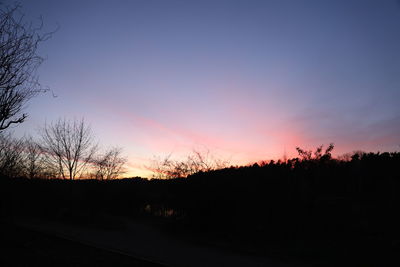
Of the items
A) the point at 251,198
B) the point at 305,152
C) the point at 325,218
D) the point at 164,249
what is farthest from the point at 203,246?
the point at 305,152

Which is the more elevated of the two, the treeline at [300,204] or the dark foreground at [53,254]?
the treeline at [300,204]

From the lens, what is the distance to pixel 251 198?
12242 millimetres

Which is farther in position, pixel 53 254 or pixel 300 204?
pixel 300 204

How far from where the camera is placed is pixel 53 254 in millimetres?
8078

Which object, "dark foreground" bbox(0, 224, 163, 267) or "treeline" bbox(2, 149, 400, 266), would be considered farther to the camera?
"treeline" bbox(2, 149, 400, 266)

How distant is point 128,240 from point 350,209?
915 cm

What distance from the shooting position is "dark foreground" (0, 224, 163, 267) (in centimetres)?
725

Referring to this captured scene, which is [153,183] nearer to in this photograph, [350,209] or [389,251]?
[350,209]

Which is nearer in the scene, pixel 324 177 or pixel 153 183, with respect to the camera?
pixel 324 177

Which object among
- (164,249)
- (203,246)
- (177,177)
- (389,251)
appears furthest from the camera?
(177,177)

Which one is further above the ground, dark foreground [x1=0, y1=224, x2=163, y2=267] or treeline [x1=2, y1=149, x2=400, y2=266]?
treeline [x1=2, y1=149, x2=400, y2=266]

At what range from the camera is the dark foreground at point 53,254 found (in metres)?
7.25

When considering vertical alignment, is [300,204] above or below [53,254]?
above

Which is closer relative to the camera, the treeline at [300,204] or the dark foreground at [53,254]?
the dark foreground at [53,254]
